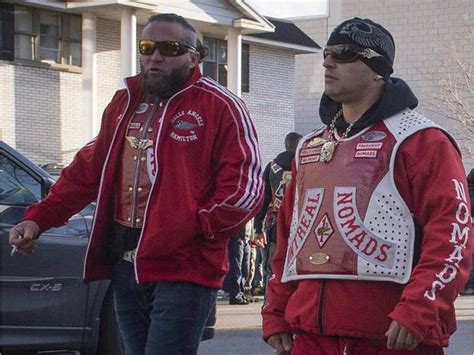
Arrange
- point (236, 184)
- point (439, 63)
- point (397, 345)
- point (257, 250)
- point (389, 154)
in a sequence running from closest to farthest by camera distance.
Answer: point (397, 345), point (389, 154), point (236, 184), point (257, 250), point (439, 63)

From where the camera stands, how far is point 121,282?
16.1 feet

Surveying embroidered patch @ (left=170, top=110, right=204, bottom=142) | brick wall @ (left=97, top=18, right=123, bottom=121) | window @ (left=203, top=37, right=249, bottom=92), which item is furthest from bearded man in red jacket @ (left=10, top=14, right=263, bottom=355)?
window @ (left=203, top=37, right=249, bottom=92)

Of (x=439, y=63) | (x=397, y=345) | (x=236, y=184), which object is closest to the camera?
(x=397, y=345)

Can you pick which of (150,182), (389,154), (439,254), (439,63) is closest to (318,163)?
(389,154)

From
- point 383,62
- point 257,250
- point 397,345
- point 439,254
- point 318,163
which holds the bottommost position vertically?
point 257,250

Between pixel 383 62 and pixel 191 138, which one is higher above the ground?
pixel 383 62

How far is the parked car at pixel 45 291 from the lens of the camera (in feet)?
26.1

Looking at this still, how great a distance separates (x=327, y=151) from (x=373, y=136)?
0.61 feet

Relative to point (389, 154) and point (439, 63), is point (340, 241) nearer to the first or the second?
point (389, 154)

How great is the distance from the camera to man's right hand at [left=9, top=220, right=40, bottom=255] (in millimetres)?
5000

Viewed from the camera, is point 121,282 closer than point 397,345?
No

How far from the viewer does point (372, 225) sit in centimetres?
394

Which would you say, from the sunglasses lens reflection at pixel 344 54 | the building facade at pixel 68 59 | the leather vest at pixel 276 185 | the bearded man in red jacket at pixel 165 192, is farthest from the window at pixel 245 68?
the sunglasses lens reflection at pixel 344 54

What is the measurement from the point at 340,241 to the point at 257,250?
1259 cm
